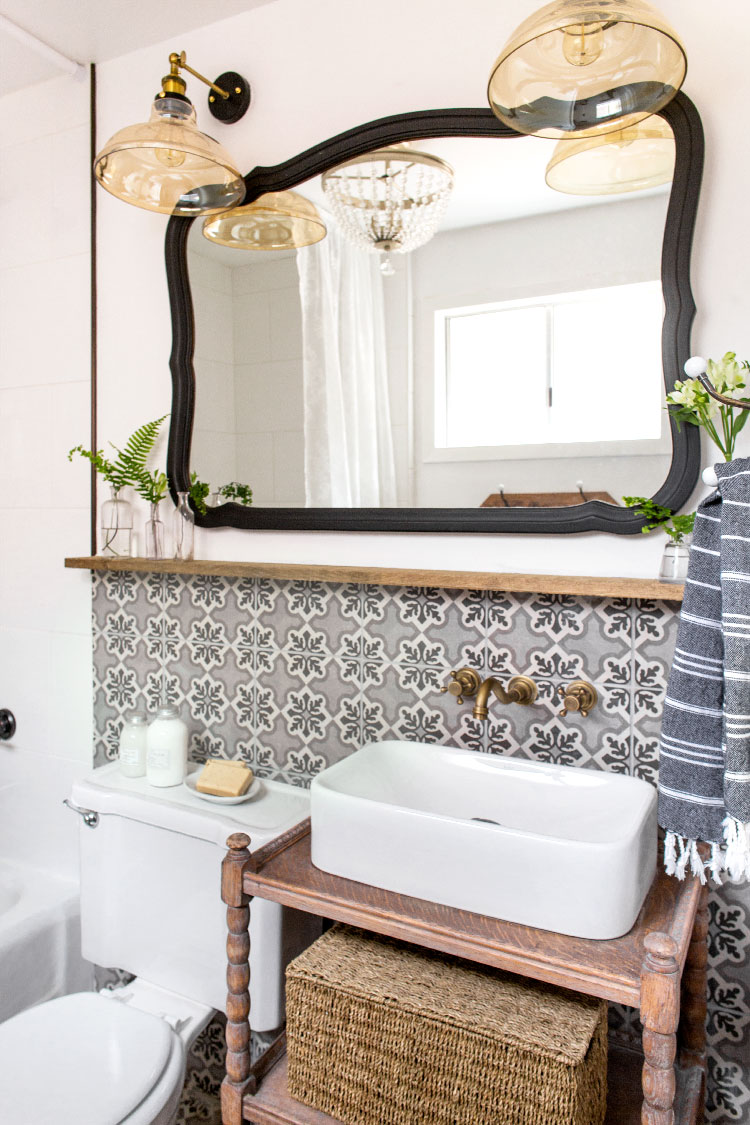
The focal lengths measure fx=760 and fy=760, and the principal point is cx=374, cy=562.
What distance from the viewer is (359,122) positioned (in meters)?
1.56

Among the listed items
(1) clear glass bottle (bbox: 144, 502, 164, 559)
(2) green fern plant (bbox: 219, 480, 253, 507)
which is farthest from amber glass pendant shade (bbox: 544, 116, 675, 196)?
(1) clear glass bottle (bbox: 144, 502, 164, 559)

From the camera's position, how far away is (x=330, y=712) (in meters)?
1.64

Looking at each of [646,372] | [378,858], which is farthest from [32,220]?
[378,858]

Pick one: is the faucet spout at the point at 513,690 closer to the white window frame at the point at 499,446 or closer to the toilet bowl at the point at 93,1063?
the white window frame at the point at 499,446

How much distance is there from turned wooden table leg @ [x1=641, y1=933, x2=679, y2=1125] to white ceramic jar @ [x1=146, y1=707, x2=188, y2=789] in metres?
1.07

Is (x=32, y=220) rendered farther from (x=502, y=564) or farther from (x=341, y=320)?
(x=502, y=564)

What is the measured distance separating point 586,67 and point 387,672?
1.08 m

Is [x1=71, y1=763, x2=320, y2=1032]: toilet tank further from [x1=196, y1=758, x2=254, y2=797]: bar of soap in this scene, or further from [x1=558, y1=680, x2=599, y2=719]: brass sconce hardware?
[x1=558, y1=680, x2=599, y2=719]: brass sconce hardware

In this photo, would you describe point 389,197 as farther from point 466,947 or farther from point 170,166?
point 466,947

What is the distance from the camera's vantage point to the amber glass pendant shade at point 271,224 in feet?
5.31

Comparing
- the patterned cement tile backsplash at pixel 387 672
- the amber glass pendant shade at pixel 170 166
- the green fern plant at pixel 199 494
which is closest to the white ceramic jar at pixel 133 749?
the patterned cement tile backsplash at pixel 387 672

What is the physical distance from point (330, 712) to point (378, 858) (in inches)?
20.7

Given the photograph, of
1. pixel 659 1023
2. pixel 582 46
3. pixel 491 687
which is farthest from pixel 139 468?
pixel 659 1023

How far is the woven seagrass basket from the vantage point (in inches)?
38.8
